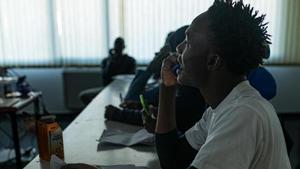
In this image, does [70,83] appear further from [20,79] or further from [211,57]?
[211,57]

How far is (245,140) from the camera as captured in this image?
735 mm

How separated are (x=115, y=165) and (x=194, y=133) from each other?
0.98 feet

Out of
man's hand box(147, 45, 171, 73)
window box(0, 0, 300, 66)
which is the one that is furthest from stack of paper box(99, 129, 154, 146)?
window box(0, 0, 300, 66)

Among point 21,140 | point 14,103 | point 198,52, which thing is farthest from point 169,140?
point 21,140

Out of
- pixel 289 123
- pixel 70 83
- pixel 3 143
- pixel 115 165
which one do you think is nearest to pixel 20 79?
pixel 3 143

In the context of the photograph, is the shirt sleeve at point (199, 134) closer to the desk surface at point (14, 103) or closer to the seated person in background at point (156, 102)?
the seated person in background at point (156, 102)

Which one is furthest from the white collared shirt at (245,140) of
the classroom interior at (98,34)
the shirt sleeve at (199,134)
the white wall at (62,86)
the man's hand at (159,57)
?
the white wall at (62,86)

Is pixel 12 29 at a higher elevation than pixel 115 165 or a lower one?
higher

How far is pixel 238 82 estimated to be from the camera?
884mm

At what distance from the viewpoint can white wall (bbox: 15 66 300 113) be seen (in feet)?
14.4

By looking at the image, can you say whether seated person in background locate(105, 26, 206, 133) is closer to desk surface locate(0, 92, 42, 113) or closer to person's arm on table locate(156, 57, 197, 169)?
person's arm on table locate(156, 57, 197, 169)

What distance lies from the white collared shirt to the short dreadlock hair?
3.6 inches

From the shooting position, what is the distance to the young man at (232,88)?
0.74 meters

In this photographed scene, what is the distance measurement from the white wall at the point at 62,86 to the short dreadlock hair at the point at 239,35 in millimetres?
3636
